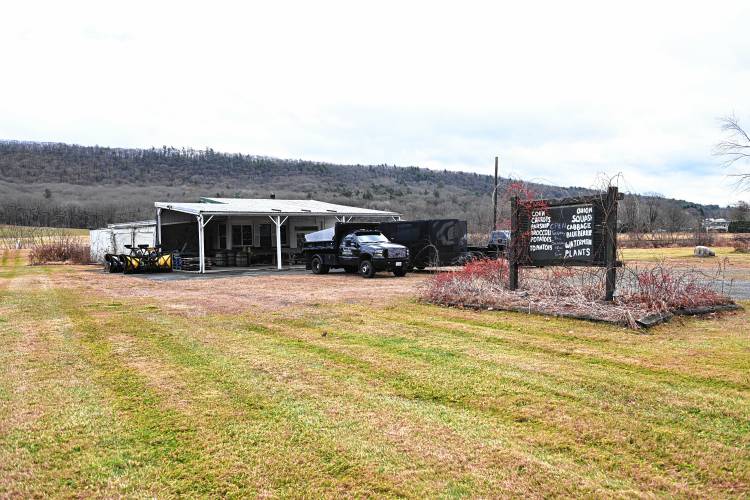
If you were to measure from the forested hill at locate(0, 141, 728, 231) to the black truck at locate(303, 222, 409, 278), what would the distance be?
161 feet

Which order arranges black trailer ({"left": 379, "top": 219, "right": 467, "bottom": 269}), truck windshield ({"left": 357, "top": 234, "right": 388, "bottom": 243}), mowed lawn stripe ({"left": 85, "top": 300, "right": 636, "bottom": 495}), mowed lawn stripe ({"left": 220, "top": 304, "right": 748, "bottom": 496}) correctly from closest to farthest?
1. mowed lawn stripe ({"left": 85, "top": 300, "right": 636, "bottom": 495})
2. mowed lawn stripe ({"left": 220, "top": 304, "right": 748, "bottom": 496})
3. truck windshield ({"left": 357, "top": 234, "right": 388, "bottom": 243})
4. black trailer ({"left": 379, "top": 219, "right": 467, "bottom": 269})

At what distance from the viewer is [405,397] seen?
209 inches

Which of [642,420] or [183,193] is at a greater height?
[183,193]

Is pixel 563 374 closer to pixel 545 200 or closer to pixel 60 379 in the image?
pixel 60 379

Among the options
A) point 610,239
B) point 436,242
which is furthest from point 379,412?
point 436,242

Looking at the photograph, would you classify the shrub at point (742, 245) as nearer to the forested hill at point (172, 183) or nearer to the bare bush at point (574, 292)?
the bare bush at point (574, 292)

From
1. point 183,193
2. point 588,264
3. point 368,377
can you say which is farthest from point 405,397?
point 183,193

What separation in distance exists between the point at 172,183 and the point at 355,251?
8365 centimetres

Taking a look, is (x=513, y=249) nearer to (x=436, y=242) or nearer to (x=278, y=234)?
(x=436, y=242)

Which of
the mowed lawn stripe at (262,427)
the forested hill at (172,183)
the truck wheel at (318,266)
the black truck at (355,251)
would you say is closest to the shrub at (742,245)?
the black truck at (355,251)

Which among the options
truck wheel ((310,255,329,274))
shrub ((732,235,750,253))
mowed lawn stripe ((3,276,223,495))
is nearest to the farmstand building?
truck wheel ((310,255,329,274))

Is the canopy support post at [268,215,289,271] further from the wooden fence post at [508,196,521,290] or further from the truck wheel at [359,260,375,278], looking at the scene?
the wooden fence post at [508,196,521,290]

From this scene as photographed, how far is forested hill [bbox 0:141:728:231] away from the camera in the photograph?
8331cm

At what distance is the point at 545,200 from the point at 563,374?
6.14 metres
